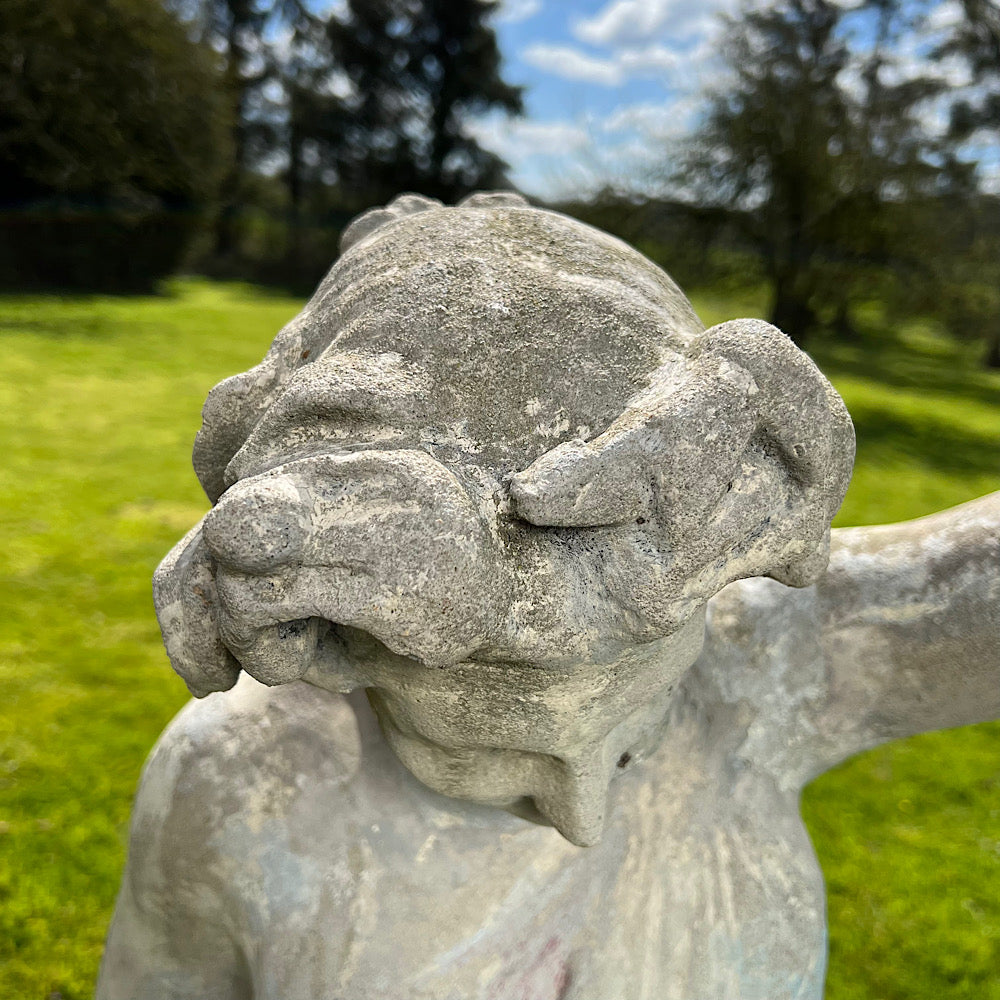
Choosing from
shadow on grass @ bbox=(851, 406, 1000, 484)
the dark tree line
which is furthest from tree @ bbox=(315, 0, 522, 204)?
shadow on grass @ bbox=(851, 406, 1000, 484)

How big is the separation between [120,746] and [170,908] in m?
2.05

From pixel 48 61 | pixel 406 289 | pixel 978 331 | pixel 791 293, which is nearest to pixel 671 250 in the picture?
pixel 791 293

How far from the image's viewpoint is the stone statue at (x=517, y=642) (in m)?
0.67

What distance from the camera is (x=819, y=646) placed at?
3.92ft

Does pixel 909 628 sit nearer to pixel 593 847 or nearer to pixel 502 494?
pixel 593 847

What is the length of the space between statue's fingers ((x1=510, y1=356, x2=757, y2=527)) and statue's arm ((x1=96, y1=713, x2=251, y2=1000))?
74cm

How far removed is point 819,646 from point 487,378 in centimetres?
73

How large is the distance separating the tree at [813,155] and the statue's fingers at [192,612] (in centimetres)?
874

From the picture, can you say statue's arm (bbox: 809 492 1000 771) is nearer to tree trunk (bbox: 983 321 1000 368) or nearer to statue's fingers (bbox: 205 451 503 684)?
statue's fingers (bbox: 205 451 503 684)

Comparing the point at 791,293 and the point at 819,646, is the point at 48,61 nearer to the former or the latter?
the point at 791,293

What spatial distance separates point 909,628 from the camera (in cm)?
114

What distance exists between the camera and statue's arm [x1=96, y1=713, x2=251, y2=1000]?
44.1 inches

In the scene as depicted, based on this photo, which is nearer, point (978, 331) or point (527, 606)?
point (527, 606)

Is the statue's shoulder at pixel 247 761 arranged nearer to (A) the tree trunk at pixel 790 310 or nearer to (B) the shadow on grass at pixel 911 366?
(A) the tree trunk at pixel 790 310
